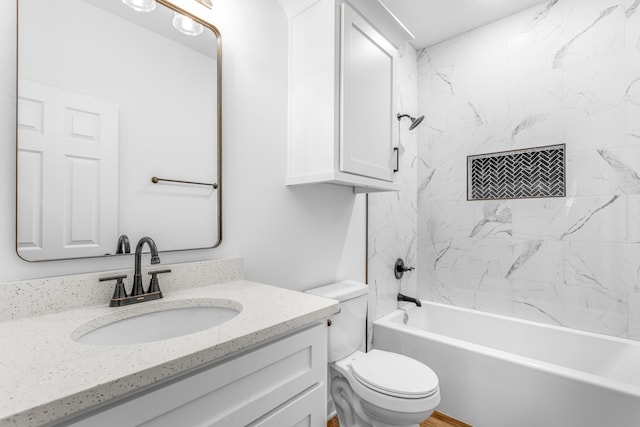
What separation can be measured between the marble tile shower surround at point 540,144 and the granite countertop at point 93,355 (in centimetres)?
184

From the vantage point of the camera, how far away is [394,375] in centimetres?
141

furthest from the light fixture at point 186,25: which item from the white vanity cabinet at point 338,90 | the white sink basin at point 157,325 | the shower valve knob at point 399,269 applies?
the shower valve knob at point 399,269

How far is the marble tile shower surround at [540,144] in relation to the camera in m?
1.85

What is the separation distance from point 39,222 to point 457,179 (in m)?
2.53

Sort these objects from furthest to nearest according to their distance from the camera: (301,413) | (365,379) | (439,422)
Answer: (439,422) → (365,379) → (301,413)

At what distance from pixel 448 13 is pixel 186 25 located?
191cm

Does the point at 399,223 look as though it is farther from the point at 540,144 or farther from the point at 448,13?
the point at 448,13

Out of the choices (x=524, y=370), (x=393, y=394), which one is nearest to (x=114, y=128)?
(x=393, y=394)

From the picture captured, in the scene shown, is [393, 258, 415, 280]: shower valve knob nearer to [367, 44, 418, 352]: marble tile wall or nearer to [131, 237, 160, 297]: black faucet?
[367, 44, 418, 352]: marble tile wall

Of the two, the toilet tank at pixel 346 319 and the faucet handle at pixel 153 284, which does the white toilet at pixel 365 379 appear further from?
the faucet handle at pixel 153 284

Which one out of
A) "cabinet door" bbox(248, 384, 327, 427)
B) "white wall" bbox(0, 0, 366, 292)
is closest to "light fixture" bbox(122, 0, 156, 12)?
"white wall" bbox(0, 0, 366, 292)

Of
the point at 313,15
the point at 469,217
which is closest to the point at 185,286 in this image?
the point at 313,15

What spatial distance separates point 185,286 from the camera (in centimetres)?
116

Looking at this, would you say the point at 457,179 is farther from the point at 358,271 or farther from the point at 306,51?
the point at 306,51
